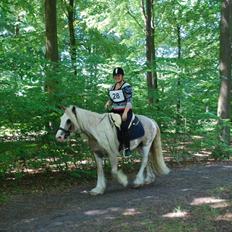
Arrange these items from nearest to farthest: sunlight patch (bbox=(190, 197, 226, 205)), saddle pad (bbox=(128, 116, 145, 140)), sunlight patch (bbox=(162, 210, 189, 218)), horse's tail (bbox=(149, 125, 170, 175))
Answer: sunlight patch (bbox=(162, 210, 189, 218)), sunlight patch (bbox=(190, 197, 226, 205)), saddle pad (bbox=(128, 116, 145, 140)), horse's tail (bbox=(149, 125, 170, 175))

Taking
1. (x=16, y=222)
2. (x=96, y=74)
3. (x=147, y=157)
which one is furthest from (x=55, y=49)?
(x=16, y=222)

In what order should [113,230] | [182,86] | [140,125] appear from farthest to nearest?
[182,86], [140,125], [113,230]

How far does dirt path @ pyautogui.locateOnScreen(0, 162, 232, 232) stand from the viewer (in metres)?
6.46

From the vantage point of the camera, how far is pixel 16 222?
7.17 m

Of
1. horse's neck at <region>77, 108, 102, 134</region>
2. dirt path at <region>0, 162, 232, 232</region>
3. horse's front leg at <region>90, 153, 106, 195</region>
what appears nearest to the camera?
dirt path at <region>0, 162, 232, 232</region>

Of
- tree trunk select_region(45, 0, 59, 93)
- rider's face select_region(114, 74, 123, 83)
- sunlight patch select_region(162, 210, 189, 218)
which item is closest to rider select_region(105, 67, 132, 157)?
rider's face select_region(114, 74, 123, 83)

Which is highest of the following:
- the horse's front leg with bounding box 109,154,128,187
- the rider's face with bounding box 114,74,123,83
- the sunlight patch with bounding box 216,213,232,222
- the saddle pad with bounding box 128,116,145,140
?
the rider's face with bounding box 114,74,123,83

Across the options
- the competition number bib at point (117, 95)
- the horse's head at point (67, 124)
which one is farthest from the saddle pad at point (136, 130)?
the horse's head at point (67, 124)

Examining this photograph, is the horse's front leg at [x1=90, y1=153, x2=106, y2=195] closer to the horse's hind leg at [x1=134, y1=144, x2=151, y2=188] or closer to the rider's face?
the horse's hind leg at [x1=134, y1=144, x2=151, y2=188]

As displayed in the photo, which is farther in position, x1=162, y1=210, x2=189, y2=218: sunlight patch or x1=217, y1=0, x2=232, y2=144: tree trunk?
x1=217, y1=0, x2=232, y2=144: tree trunk

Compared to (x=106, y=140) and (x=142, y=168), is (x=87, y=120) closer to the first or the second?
(x=106, y=140)

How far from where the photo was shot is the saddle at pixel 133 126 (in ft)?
28.9

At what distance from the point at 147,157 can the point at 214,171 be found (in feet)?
8.96

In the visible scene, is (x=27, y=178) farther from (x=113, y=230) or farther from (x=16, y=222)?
(x=113, y=230)
